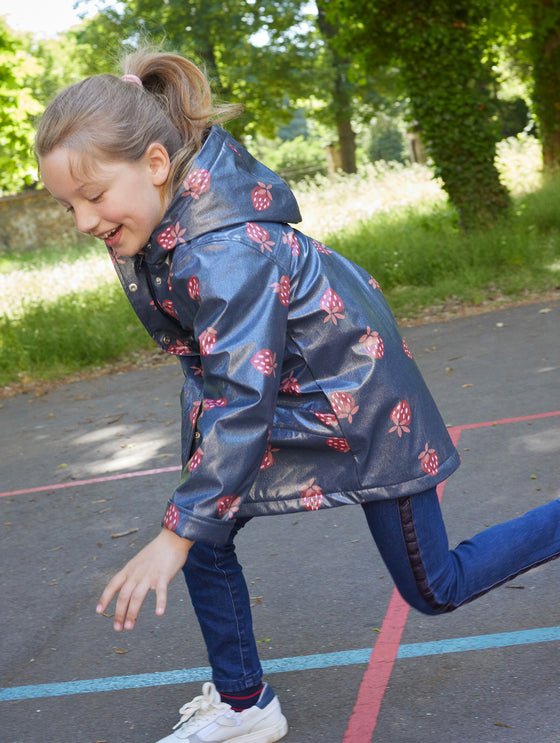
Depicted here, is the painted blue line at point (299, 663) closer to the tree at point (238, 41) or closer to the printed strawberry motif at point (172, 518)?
the printed strawberry motif at point (172, 518)

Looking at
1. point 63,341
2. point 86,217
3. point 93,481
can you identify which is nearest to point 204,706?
point 86,217

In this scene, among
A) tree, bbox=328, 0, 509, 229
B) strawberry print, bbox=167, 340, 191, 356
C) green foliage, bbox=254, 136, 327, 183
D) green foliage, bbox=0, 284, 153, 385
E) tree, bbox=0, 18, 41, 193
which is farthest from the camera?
green foliage, bbox=254, 136, 327, 183

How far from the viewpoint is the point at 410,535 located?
2104 mm

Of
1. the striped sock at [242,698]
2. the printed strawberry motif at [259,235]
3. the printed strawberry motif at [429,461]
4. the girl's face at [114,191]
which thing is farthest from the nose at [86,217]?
the striped sock at [242,698]

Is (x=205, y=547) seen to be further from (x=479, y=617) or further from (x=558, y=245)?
(x=558, y=245)

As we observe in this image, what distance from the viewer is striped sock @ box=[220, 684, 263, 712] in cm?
233

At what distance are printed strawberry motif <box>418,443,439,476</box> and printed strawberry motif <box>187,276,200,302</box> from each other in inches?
27.2

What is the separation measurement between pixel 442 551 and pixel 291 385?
614 mm

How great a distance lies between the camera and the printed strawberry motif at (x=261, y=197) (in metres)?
1.94

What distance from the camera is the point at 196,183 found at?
75.0 inches

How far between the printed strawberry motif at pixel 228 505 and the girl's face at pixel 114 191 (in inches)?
25.5

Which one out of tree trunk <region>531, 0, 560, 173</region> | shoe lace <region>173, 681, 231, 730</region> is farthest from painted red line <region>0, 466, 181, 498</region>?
tree trunk <region>531, 0, 560, 173</region>

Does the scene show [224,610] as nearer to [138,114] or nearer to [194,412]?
[194,412]

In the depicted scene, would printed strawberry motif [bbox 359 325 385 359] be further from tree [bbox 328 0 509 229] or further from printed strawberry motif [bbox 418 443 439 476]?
tree [bbox 328 0 509 229]
